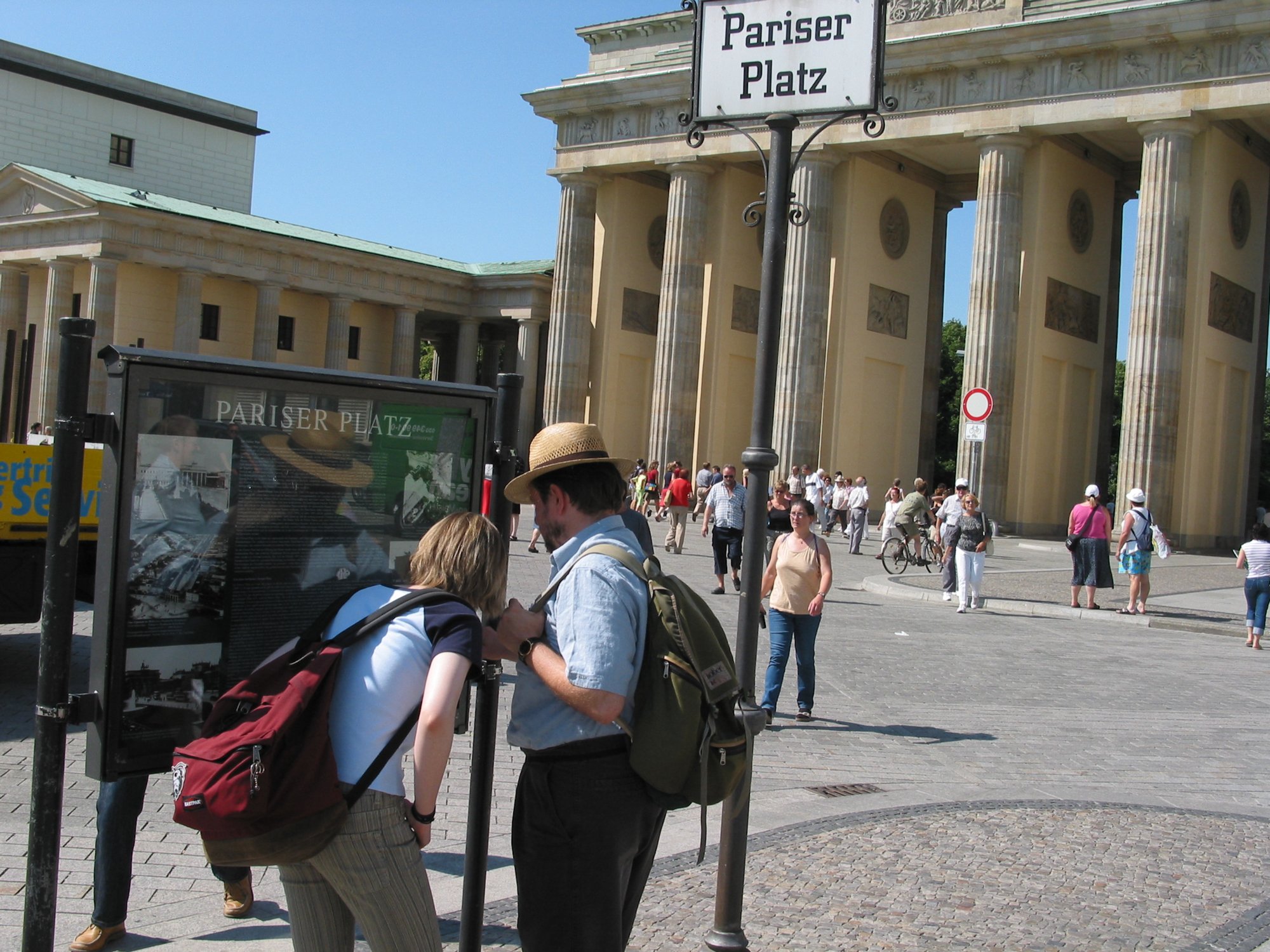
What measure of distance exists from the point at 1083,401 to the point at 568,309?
58.3 ft

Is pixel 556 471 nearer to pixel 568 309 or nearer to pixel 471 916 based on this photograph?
pixel 471 916

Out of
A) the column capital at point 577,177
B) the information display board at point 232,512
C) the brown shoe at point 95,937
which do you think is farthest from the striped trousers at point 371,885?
the column capital at point 577,177

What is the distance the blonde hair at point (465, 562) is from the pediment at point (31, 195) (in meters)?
48.0

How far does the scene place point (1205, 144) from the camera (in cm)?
3512

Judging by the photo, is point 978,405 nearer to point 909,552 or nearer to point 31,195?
point 909,552

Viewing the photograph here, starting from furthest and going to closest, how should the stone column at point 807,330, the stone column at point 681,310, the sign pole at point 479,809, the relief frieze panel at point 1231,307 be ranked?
the stone column at point 681,310 → the stone column at point 807,330 → the relief frieze panel at point 1231,307 → the sign pole at point 479,809

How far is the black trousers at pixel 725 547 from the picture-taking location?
17797mm

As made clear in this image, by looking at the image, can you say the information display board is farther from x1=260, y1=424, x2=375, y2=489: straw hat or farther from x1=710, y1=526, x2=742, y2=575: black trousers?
x1=710, y1=526, x2=742, y2=575: black trousers

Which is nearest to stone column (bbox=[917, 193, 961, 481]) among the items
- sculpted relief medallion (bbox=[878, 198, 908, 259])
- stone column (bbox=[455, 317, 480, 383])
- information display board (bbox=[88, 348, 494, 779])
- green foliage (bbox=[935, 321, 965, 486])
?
sculpted relief medallion (bbox=[878, 198, 908, 259])

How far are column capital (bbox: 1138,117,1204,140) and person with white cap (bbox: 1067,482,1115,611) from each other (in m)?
19.8

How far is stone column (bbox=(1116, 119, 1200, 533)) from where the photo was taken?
113 ft

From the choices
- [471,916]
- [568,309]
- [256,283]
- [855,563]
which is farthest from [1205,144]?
[471,916]

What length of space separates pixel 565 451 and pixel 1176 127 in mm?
35478

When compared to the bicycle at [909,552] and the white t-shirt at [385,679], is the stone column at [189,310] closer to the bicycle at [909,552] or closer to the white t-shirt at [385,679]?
the bicycle at [909,552]
